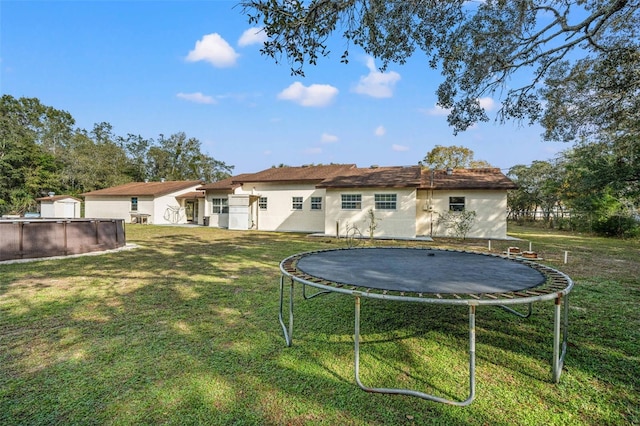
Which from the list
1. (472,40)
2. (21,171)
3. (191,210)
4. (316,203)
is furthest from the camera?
(21,171)

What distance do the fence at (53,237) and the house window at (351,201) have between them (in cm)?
1032

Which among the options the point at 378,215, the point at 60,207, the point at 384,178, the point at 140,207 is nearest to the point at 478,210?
the point at 384,178

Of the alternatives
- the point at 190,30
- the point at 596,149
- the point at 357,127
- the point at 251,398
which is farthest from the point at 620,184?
the point at 190,30

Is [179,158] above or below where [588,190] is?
above

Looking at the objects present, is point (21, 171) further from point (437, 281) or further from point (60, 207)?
point (437, 281)

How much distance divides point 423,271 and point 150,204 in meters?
25.0

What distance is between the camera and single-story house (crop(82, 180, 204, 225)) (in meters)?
23.7

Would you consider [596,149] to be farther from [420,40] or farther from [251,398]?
[251,398]

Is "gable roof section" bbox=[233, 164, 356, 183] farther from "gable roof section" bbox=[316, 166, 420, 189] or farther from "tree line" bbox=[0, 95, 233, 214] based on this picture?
"tree line" bbox=[0, 95, 233, 214]

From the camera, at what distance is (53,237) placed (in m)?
8.43

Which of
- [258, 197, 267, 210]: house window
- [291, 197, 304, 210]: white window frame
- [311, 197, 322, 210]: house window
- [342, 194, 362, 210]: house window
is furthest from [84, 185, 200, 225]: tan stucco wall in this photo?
[342, 194, 362, 210]: house window

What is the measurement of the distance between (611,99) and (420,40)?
581cm

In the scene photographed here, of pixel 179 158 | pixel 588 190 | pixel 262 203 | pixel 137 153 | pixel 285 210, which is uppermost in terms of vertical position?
pixel 137 153

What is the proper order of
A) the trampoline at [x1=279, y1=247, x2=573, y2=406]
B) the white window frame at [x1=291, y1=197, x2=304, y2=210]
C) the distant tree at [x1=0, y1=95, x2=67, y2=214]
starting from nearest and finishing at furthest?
the trampoline at [x1=279, y1=247, x2=573, y2=406], the white window frame at [x1=291, y1=197, x2=304, y2=210], the distant tree at [x1=0, y1=95, x2=67, y2=214]
